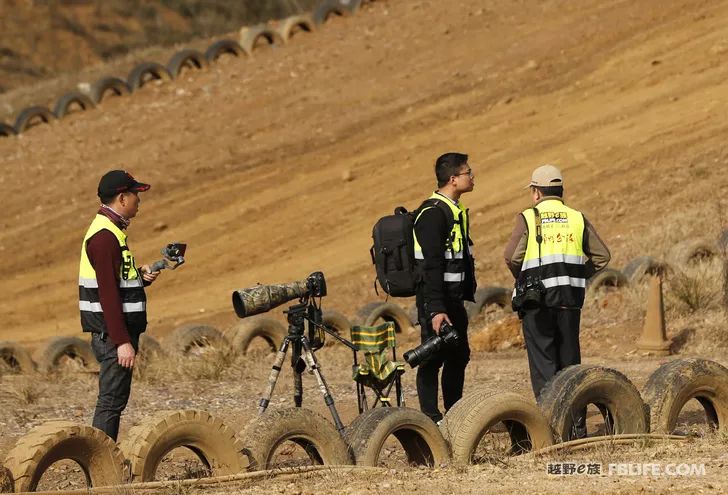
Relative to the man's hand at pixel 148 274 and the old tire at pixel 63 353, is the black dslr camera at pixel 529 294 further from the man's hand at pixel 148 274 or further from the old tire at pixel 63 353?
the old tire at pixel 63 353

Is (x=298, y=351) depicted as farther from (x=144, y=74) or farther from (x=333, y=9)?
(x=333, y=9)

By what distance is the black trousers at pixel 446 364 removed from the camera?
7801 mm

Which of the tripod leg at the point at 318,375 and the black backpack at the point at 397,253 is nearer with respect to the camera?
the tripod leg at the point at 318,375

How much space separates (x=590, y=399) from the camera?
739 centimetres

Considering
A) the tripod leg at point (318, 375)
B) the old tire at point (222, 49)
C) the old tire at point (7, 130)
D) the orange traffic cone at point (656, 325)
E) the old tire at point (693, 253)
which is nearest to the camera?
the tripod leg at point (318, 375)

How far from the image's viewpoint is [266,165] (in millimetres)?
21797

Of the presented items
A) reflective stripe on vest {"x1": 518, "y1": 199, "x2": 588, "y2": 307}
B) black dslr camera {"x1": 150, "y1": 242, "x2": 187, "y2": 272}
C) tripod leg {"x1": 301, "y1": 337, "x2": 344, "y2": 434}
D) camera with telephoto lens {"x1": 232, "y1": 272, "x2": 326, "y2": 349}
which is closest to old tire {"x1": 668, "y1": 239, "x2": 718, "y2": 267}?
reflective stripe on vest {"x1": 518, "y1": 199, "x2": 588, "y2": 307}

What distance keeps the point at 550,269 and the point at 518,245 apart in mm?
240

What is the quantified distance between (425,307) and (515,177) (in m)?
12.4

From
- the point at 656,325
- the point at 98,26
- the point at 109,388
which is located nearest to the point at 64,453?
the point at 109,388

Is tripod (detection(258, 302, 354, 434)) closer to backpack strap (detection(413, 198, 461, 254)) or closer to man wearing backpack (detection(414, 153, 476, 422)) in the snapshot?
man wearing backpack (detection(414, 153, 476, 422))

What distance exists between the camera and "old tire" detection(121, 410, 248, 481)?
21.1ft

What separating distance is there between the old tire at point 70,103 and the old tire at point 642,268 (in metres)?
14.1

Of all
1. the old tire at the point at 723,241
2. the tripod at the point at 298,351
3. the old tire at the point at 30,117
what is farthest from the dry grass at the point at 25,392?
the old tire at the point at 30,117
